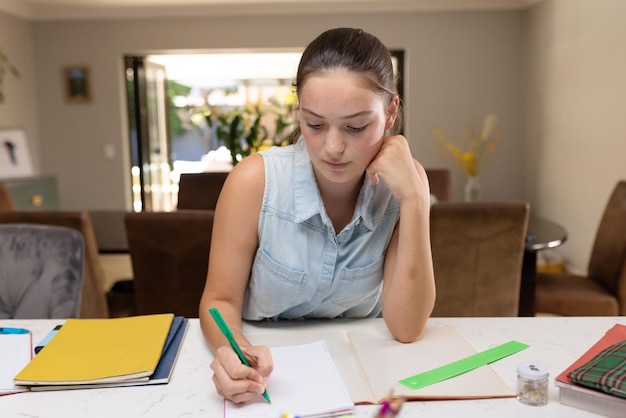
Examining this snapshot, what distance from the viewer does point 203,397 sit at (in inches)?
31.7

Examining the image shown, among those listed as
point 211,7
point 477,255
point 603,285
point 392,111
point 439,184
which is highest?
point 211,7

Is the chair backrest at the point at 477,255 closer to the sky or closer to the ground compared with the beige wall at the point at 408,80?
closer to the ground

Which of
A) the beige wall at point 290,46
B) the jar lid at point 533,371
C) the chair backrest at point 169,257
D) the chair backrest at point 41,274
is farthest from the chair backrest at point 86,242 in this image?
the beige wall at point 290,46

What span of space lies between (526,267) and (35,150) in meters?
4.68

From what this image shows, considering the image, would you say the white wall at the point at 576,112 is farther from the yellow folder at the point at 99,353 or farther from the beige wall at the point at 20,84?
the beige wall at the point at 20,84

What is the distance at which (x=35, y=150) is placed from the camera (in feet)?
17.8

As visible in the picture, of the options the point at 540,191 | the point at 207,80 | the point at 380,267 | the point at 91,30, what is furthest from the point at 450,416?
the point at 207,80

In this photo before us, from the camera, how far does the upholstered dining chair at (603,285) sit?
232 cm

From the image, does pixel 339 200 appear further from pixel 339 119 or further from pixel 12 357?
pixel 12 357

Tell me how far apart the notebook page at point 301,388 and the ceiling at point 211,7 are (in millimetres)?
4533

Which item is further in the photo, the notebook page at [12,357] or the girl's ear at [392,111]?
the girl's ear at [392,111]

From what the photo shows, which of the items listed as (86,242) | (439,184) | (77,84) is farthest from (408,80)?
(86,242)

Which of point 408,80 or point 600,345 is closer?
point 600,345

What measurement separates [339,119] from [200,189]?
67.6 inches
